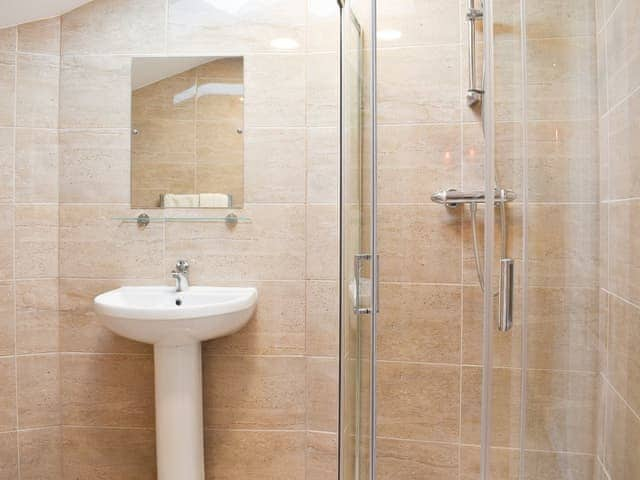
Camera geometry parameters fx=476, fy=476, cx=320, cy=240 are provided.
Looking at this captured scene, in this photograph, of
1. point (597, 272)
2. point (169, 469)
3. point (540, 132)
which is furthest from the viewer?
point (169, 469)

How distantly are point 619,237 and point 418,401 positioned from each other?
550 millimetres

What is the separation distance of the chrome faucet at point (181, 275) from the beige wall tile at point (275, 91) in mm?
625

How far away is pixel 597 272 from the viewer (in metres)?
0.50

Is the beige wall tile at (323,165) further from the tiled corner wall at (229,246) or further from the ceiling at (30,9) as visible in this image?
the ceiling at (30,9)

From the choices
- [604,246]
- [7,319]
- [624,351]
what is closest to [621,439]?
[624,351]

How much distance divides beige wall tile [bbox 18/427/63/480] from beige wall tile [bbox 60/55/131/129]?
129 cm

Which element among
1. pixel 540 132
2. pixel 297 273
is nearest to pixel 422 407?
pixel 540 132

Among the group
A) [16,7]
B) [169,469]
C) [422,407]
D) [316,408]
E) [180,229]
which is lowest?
[169,469]

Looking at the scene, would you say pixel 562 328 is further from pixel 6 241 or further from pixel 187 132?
pixel 6 241

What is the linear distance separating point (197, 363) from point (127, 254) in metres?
0.55

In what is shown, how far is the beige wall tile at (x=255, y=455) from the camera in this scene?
76.1 inches

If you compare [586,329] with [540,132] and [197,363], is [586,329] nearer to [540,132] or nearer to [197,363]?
[540,132]

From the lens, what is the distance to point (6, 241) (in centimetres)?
195

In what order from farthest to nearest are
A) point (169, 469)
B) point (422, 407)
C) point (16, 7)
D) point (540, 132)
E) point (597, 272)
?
1. point (16, 7)
2. point (169, 469)
3. point (422, 407)
4. point (540, 132)
5. point (597, 272)
